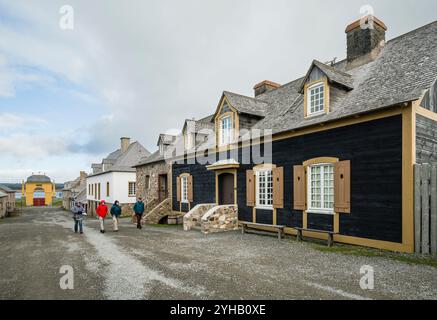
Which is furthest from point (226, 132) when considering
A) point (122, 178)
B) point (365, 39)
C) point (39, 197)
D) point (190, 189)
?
point (39, 197)

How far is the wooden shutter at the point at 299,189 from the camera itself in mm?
10680

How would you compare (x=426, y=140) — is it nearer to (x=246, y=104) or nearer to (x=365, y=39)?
(x=365, y=39)

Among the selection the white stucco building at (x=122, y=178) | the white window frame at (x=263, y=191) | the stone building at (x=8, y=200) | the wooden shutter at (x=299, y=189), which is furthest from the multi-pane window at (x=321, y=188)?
the stone building at (x=8, y=200)

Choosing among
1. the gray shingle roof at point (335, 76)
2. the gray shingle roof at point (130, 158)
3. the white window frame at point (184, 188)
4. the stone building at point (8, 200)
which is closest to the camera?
the gray shingle roof at point (335, 76)

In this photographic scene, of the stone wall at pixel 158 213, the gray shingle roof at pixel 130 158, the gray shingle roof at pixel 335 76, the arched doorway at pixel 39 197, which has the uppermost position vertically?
the gray shingle roof at pixel 335 76

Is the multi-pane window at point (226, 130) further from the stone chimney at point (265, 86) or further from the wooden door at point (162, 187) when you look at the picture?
the wooden door at point (162, 187)

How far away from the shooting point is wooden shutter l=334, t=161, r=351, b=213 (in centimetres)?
914

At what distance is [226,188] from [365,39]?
9.81 meters

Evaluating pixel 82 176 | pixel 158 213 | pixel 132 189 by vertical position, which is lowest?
pixel 158 213

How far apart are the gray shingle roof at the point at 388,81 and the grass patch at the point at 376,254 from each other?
4.39m

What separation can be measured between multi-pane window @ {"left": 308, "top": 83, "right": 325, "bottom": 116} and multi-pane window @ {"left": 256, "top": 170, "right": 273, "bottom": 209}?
3.33 metres

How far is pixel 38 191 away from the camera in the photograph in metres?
74.5

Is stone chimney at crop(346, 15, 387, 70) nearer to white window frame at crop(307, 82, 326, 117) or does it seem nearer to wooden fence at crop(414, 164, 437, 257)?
white window frame at crop(307, 82, 326, 117)
